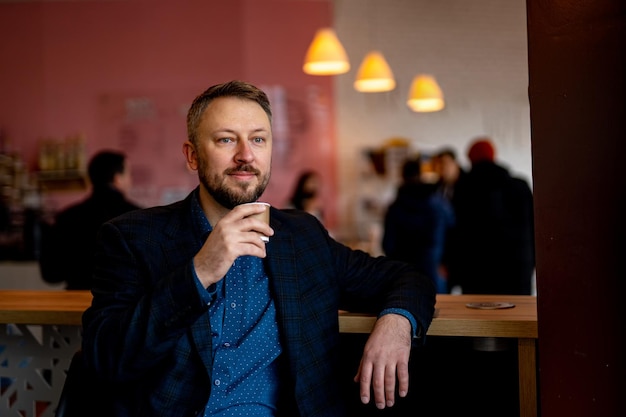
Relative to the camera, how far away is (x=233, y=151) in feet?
7.22

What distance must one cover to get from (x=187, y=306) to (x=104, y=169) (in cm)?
282

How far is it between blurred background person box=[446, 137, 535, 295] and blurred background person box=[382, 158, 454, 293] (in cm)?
60

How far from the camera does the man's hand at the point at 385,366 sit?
6.81ft

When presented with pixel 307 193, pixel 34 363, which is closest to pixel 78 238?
pixel 34 363

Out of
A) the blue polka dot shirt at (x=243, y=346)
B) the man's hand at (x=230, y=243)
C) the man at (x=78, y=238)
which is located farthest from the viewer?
the man at (x=78, y=238)

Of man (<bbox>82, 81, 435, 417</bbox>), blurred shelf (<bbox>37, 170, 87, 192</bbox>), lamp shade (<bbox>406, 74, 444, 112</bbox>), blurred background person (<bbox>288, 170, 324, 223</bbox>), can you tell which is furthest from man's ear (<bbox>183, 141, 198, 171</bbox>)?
blurred shelf (<bbox>37, 170, 87, 192</bbox>)

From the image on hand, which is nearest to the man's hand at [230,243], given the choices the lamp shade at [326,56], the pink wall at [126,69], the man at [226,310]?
the man at [226,310]

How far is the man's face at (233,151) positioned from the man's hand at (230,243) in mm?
277

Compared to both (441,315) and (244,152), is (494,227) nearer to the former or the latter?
(441,315)

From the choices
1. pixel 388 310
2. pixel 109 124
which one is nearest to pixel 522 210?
pixel 388 310

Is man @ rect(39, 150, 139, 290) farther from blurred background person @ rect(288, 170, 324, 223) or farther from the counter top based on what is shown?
blurred background person @ rect(288, 170, 324, 223)

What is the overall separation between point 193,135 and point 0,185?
20.2 feet

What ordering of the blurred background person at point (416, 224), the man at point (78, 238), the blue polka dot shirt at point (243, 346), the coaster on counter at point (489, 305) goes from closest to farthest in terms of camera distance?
the blue polka dot shirt at point (243, 346), the coaster on counter at point (489, 305), the man at point (78, 238), the blurred background person at point (416, 224)

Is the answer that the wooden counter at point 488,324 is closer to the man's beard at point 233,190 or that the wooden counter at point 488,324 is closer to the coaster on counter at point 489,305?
the coaster on counter at point 489,305
